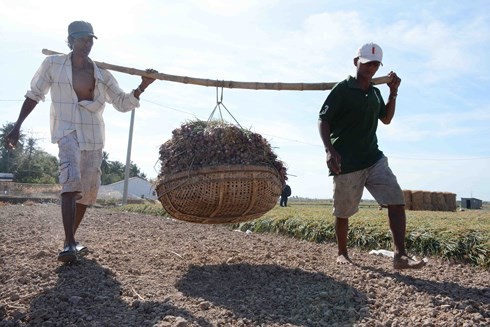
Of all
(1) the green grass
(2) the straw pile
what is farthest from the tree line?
(1) the green grass

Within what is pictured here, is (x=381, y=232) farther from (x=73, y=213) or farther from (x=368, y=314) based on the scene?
(x=73, y=213)

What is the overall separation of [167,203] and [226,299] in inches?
48.4

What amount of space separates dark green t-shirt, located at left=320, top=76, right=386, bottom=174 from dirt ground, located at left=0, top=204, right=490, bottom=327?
96 cm

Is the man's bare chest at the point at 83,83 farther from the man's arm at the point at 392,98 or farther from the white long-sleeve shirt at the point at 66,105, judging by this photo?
the man's arm at the point at 392,98

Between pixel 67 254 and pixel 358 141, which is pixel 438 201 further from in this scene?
pixel 67 254

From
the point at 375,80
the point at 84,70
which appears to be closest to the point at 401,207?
the point at 375,80

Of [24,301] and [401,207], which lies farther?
[401,207]

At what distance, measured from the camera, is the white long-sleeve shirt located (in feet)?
14.8

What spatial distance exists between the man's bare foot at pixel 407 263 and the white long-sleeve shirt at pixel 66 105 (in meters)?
2.76

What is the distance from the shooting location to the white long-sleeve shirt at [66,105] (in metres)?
4.51

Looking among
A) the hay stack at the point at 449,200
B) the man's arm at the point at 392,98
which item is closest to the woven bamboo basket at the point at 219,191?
the man's arm at the point at 392,98

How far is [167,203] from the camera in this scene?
4641mm

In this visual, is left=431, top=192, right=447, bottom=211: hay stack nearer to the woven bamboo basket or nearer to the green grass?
the green grass

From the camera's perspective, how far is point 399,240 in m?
4.30
